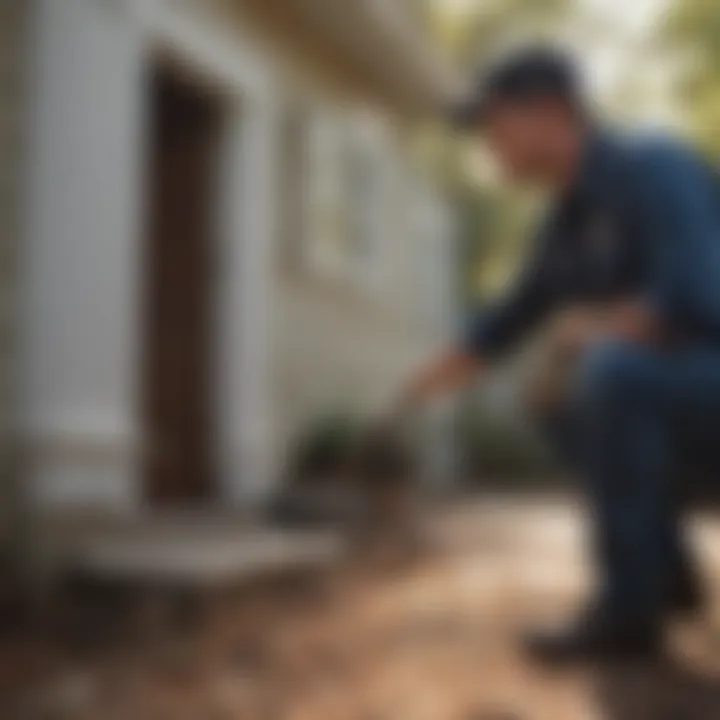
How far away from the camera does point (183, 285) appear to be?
2311 mm

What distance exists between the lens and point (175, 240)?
2.30 m

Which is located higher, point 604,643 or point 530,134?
point 530,134

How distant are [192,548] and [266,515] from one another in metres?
0.57

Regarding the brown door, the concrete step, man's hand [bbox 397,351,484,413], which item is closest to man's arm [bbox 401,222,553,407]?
man's hand [bbox 397,351,484,413]

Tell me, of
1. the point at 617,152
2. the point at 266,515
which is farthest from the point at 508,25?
the point at 266,515

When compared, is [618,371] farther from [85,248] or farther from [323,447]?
[323,447]

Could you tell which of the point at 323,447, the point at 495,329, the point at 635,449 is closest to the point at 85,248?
the point at 495,329

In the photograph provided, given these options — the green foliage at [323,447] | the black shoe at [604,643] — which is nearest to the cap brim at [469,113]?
the black shoe at [604,643]

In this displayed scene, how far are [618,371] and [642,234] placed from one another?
4.7 inches

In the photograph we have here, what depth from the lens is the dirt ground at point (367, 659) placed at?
2.91ft

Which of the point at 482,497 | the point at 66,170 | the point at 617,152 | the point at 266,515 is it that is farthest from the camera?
the point at 482,497

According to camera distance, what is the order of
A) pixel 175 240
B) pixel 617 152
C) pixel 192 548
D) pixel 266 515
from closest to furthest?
pixel 617 152 < pixel 192 548 < pixel 266 515 < pixel 175 240

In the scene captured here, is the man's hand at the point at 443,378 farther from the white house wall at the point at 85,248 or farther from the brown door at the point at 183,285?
the brown door at the point at 183,285

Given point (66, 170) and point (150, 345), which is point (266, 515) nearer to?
point (150, 345)
